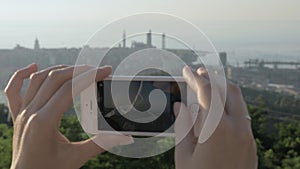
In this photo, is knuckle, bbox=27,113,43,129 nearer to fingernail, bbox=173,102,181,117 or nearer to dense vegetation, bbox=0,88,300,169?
fingernail, bbox=173,102,181,117

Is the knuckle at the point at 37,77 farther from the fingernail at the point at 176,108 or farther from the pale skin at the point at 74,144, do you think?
the fingernail at the point at 176,108

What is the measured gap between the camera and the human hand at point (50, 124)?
0.36 m

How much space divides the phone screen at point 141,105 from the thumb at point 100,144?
0.01 metres

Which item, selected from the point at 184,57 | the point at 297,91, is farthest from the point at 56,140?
the point at 297,91

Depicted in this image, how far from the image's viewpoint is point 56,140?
384mm

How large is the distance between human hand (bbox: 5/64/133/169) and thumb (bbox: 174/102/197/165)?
62mm

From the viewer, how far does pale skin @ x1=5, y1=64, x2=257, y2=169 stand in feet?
1.08

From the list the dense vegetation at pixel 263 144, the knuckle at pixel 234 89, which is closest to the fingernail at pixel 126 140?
the knuckle at pixel 234 89

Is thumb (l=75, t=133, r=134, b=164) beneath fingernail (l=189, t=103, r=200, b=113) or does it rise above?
beneath

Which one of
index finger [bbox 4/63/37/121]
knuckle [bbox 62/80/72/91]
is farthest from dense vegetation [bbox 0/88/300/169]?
knuckle [bbox 62/80/72/91]

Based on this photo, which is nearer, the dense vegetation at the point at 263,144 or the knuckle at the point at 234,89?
the knuckle at the point at 234,89

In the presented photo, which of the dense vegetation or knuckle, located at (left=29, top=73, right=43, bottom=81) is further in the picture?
the dense vegetation

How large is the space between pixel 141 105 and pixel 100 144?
54 mm

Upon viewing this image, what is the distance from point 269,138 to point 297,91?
1.10 metres
